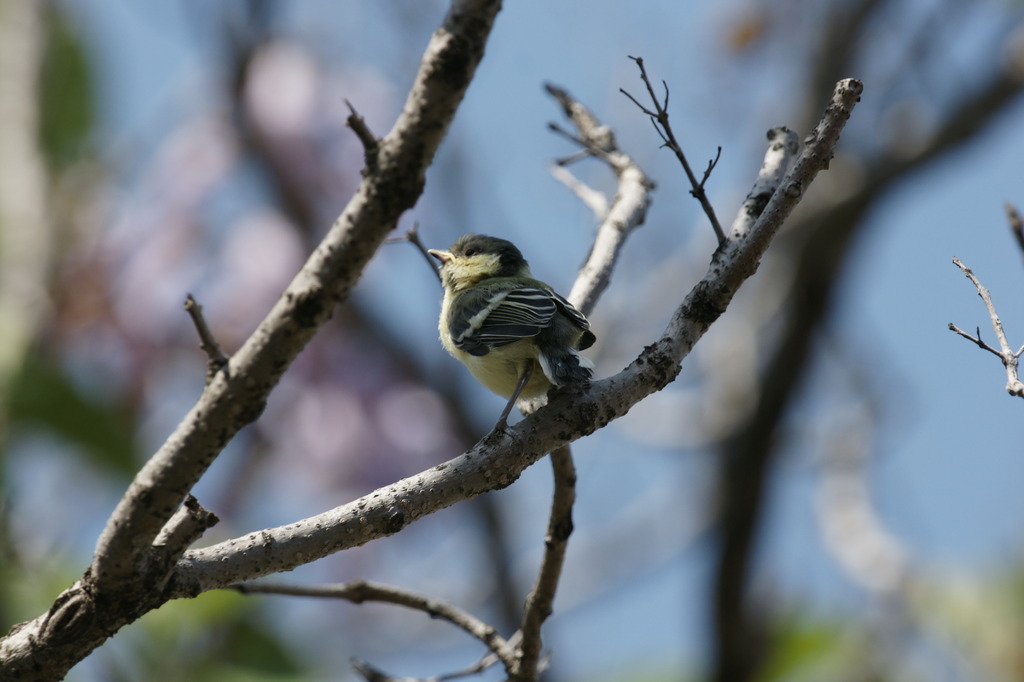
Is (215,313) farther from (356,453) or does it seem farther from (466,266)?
(466,266)

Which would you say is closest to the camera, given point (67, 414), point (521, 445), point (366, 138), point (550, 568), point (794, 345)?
point (366, 138)

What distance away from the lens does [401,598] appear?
205 cm

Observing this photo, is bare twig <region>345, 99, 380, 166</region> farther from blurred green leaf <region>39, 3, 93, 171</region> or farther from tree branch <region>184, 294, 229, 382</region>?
blurred green leaf <region>39, 3, 93, 171</region>

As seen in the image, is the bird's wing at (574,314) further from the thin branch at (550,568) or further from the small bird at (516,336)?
the thin branch at (550,568)

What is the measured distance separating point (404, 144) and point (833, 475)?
4.41 meters

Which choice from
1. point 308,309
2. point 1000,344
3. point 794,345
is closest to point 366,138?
point 308,309

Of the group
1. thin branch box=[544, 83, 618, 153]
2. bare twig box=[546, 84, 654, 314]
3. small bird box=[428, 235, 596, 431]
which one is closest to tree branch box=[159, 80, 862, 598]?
small bird box=[428, 235, 596, 431]

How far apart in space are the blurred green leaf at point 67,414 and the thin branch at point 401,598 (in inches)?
72.1

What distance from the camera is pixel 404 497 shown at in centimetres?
154

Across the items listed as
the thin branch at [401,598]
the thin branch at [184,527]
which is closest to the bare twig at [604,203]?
the thin branch at [401,598]

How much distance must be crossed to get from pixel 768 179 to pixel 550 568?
928 millimetres

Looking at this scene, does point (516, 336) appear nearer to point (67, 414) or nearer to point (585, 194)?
point (585, 194)

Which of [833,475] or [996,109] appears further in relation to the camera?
[833,475]

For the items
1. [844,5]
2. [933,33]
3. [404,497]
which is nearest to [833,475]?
[933,33]
